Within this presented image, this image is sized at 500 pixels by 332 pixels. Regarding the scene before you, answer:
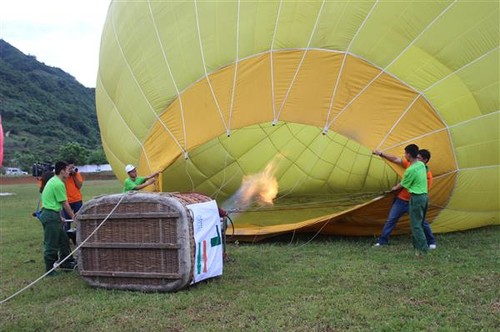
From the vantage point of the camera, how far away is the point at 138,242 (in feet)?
13.5

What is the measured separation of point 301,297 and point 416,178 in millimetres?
1996

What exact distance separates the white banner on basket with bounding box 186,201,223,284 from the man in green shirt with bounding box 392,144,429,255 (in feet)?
6.25

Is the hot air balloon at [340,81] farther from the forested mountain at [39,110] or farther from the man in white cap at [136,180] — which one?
the forested mountain at [39,110]

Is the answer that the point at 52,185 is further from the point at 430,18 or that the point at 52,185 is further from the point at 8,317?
the point at 430,18

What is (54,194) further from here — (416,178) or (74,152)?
(74,152)

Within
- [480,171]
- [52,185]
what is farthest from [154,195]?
[480,171]

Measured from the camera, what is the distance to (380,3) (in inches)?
207

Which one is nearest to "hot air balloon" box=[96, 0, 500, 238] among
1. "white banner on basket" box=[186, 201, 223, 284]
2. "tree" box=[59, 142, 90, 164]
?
"white banner on basket" box=[186, 201, 223, 284]

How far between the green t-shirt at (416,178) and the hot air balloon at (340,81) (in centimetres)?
18

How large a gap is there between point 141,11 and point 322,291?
381 cm

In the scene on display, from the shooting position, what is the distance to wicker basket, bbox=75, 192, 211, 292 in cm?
400

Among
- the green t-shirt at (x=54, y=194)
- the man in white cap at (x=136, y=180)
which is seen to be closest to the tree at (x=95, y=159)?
the man in white cap at (x=136, y=180)

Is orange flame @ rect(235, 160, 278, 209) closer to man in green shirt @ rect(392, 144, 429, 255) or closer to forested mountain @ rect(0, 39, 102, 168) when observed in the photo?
man in green shirt @ rect(392, 144, 429, 255)

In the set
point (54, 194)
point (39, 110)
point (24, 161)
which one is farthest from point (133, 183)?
point (39, 110)
